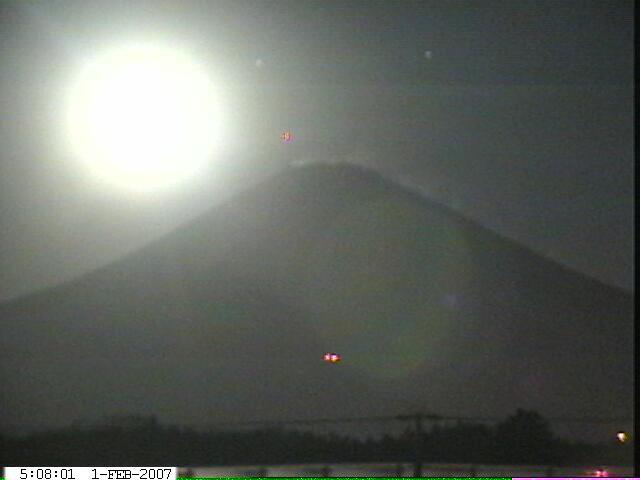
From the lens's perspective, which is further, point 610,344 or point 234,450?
point 610,344

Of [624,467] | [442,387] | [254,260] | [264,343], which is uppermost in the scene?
[254,260]

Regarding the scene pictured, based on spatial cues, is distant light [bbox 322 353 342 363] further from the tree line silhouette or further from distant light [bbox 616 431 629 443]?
distant light [bbox 616 431 629 443]

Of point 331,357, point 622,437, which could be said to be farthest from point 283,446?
point 622,437

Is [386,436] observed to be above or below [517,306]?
below

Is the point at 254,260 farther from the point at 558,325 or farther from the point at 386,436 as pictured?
the point at 558,325

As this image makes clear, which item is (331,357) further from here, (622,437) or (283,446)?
(622,437)

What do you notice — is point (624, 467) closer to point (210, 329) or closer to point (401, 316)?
point (401, 316)

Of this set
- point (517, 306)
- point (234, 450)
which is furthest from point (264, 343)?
point (517, 306)

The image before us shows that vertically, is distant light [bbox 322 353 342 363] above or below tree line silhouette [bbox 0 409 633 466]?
above

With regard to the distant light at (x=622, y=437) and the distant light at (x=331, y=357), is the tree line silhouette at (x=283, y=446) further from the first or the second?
the distant light at (x=331, y=357)
